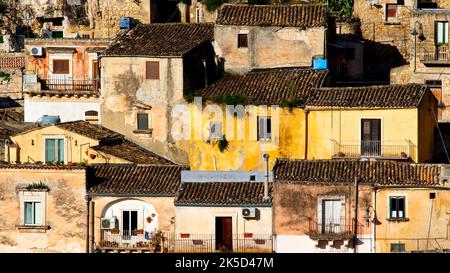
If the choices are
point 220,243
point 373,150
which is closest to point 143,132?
point 220,243

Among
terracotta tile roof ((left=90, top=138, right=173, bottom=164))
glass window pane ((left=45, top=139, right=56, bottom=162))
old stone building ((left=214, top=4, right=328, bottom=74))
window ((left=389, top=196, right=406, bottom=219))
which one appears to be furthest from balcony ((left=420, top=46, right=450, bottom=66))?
glass window pane ((left=45, top=139, right=56, bottom=162))

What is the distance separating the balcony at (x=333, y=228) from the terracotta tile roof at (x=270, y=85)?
20.5 ft

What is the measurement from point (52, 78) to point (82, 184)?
1055 centimetres

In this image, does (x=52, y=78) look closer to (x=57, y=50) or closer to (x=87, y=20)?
(x=57, y=50)

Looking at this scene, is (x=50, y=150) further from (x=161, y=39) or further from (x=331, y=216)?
(x=331, y=216)

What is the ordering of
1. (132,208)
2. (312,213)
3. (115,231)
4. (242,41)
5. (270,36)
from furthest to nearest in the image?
1. (242,41)
2. (270,36)
3. (115,231)
4. (132,208)
5. (312,213)

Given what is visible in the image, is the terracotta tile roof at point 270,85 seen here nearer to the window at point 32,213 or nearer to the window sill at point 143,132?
the window sill at point 143,132

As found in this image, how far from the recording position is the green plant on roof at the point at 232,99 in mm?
50094

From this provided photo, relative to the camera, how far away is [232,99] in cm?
5019

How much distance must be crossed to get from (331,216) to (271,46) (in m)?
10.6

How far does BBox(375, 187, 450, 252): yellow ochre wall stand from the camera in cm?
4369

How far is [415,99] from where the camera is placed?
1897 inches

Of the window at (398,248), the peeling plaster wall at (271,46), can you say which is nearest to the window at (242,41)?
the peeling plaster wall at (271,46)

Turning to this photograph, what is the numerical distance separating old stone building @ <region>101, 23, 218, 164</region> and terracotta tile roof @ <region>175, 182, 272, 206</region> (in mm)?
4902
